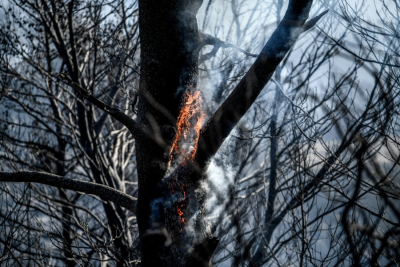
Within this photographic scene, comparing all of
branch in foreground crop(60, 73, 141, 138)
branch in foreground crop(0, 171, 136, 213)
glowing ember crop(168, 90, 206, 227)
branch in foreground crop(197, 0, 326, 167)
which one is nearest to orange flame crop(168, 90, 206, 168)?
glowing ember crop(168, 90, 206, 227)

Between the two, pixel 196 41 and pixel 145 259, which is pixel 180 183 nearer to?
pixel 145 259

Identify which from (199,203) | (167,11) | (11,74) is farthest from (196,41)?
(11,74)

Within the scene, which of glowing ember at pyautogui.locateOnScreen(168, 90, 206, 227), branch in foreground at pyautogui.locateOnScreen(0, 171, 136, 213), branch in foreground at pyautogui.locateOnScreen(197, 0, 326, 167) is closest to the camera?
branch in foreground at pyautogui.locateOnScreen(197, 0, 326, 167)

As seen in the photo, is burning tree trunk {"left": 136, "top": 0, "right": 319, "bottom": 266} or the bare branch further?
burning tree trunk {"left": 136, "top": 0, "right": 319, "bottom": 266}

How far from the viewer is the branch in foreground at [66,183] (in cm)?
272

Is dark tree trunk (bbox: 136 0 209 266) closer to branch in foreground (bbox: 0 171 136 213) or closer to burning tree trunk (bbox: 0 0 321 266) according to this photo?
burning tree trunk (bbox: 0 0 321 266)

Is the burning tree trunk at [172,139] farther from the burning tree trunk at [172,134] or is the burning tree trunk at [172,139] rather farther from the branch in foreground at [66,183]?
the branch in foreground at [66,183]

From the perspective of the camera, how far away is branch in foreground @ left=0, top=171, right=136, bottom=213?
272 cm

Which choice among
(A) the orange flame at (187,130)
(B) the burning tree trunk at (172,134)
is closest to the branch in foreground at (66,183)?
(B) the burning tree trunk at (172,134)

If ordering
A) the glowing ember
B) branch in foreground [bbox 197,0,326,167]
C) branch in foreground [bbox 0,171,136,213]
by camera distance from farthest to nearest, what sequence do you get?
branch in foreground [bbox 0,171,136,213] < the glowing ember < branch in foreground [bbox 197,0,326,167]

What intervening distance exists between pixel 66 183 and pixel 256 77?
6.97 ft

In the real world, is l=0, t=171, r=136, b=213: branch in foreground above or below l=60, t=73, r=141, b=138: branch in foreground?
below

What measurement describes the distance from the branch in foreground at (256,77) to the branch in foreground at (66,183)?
0.97 m

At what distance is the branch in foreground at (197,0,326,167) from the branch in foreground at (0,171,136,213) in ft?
3.17
